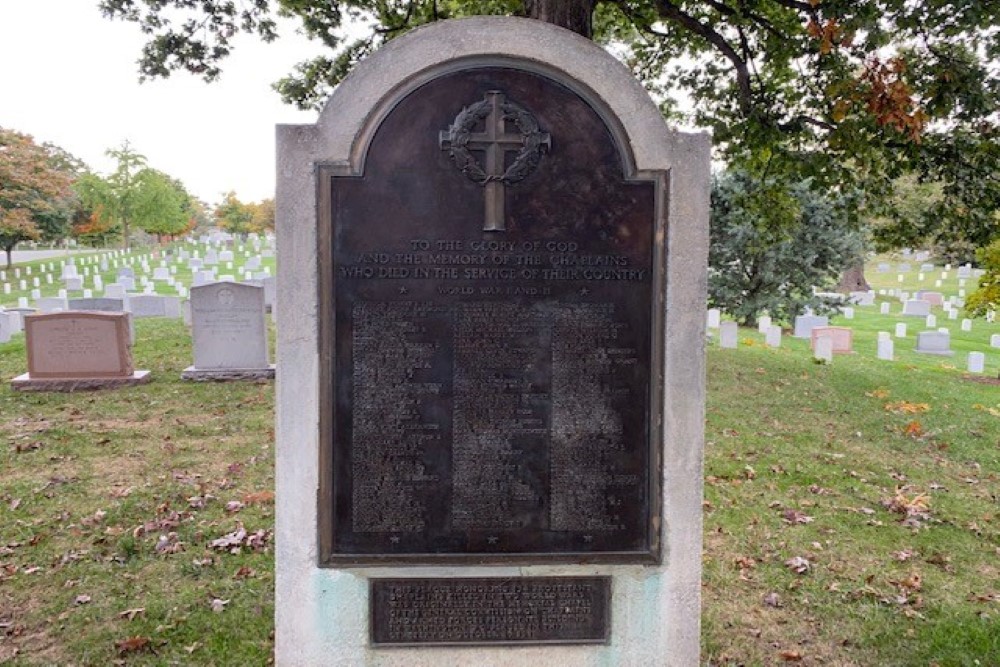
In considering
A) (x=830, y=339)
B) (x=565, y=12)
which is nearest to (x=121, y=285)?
(x=830, y=339)

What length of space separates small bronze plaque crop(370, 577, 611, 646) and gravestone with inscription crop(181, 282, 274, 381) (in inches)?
382

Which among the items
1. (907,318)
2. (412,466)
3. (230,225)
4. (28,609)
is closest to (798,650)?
(412,466)

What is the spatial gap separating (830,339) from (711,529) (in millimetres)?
12078

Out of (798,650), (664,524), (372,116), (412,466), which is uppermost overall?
(372,116)

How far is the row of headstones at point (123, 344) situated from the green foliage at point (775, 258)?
12167mm

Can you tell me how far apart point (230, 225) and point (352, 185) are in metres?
86.4

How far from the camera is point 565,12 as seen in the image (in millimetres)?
7277

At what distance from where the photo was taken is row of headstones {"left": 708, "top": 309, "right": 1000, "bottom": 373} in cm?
1677

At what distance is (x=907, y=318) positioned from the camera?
2719cm

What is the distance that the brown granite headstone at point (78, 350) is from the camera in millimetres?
12016

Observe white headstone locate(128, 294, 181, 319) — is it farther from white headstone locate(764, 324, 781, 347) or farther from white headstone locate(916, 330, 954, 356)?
white headstone locate(916, 330, 954, 356)

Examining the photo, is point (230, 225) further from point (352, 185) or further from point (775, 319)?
point (352, 185)

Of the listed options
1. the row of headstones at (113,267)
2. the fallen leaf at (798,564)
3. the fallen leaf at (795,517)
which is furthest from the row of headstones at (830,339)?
the row of headstones at (113,267)

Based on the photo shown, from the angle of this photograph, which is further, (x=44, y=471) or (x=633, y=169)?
(x=44, y=471)
